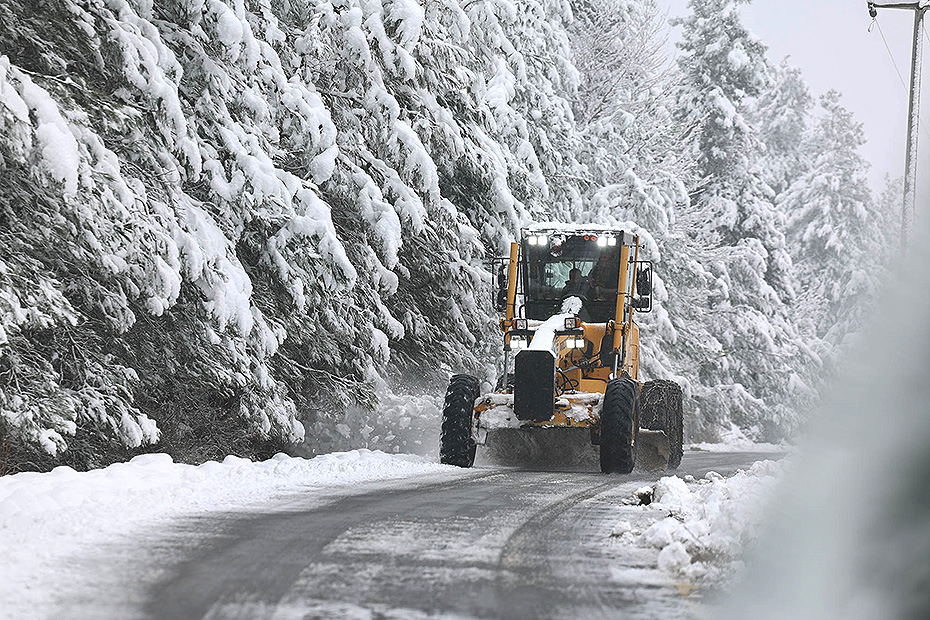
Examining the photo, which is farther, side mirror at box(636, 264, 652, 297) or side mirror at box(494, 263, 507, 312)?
side mirror at box(494, 263, 507, 312)

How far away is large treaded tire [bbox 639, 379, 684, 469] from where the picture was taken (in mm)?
16000

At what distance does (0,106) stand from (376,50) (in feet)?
21.7

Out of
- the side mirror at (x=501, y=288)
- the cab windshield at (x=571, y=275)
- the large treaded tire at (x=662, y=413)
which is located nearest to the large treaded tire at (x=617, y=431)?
the cab windshield at (x=571, y=275)

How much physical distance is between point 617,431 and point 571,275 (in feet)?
9.30

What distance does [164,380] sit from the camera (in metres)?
12.2

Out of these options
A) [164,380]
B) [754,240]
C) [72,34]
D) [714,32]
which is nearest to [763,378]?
[754,240]

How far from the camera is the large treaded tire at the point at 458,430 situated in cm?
1341

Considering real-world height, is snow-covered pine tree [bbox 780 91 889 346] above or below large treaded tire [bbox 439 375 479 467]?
above

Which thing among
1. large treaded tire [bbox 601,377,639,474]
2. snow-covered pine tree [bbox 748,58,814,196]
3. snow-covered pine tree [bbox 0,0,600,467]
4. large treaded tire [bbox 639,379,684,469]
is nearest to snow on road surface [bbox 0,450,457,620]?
snow-covered pine tree [bbox 0,0,600,467]

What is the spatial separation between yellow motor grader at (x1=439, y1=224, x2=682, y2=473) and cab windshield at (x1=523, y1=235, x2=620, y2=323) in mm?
13

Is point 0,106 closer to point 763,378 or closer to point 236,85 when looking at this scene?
point 236,85

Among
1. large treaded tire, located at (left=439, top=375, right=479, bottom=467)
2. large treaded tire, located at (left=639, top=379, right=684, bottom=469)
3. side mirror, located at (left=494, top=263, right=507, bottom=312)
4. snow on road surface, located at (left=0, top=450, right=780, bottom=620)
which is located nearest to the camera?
snow on road surface, located at (left=0, top=450, right=780, bottom=620)

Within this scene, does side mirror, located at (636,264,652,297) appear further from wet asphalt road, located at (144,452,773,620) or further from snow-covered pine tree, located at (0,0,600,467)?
wet asphalt road, located at (144,452,773,620)

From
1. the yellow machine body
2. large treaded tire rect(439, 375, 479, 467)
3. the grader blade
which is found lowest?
the grader blade
